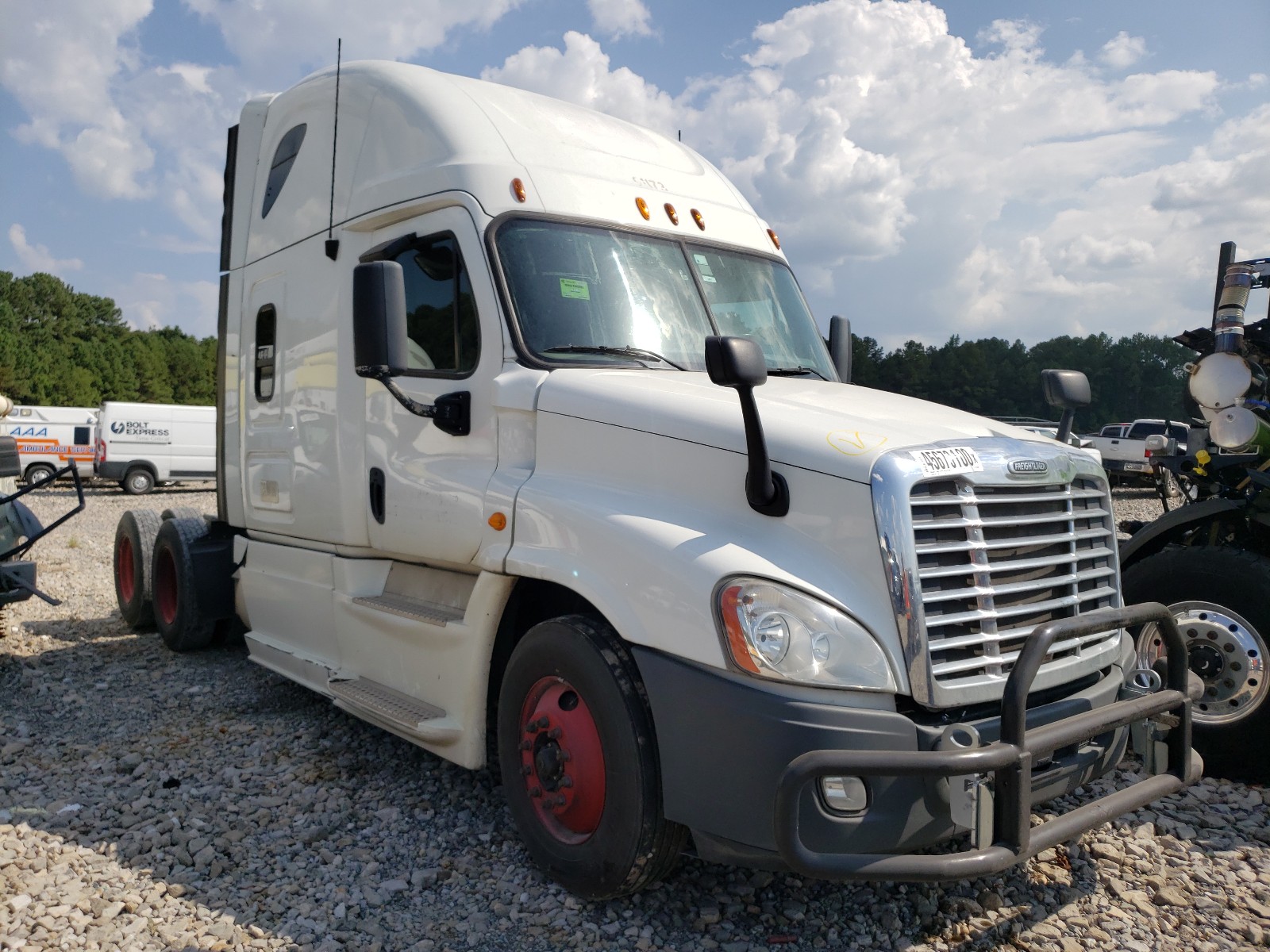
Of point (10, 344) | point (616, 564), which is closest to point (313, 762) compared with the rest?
point (616, 564)

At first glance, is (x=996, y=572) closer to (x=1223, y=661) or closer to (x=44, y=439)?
(x=1223, y=661)

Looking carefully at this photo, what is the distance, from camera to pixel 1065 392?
4172mm

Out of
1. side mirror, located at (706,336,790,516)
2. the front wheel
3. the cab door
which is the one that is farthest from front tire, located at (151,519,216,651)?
the front wheel

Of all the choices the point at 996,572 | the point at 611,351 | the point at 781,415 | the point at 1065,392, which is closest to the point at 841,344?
the point at 1065,392

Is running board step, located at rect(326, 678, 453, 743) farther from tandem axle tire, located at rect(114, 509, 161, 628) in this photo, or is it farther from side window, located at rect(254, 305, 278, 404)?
tandem axle tire, located at rect(114, 509, 161, 628)

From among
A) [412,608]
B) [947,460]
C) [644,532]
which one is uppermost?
[947,460]

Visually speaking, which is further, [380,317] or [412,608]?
[412,608]

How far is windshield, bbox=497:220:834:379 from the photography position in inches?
163

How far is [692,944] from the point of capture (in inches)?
132

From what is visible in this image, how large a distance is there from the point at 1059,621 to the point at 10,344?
2550 inches

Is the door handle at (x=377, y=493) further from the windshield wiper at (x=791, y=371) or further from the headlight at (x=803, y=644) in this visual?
the headlight at (x=803, y=644)

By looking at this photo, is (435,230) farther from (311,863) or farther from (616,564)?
(311,863)

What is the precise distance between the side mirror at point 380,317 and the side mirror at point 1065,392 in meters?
2.66

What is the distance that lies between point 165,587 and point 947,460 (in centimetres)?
652
